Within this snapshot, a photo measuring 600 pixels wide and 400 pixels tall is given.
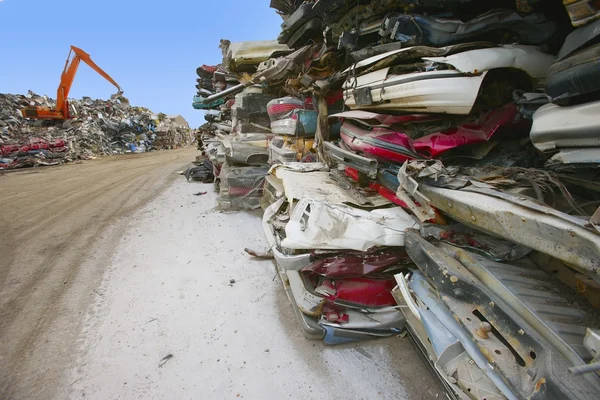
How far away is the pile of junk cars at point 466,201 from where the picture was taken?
1058 millimetres

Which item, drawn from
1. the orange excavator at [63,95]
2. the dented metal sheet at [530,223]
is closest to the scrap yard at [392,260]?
the dented metal sheet at [530,223]

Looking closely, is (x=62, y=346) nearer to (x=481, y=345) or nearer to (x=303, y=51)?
(x=481, y=345)

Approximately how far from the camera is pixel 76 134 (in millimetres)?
14445

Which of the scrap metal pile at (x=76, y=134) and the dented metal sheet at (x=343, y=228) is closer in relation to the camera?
the dented metal sheet at (x=343, y=228)

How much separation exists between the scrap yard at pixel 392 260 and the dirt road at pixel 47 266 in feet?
0.08

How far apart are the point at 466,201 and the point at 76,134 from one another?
18400mm

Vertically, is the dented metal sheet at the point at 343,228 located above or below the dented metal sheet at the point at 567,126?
below

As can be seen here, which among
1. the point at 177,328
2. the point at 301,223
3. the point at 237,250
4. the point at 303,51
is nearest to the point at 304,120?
the point at 303,51

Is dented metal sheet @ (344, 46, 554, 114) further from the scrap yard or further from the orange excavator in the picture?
the orange excavator

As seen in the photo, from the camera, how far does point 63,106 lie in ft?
49.7

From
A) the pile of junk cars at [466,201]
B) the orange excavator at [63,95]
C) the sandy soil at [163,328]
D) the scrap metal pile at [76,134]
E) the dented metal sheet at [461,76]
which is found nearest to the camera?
the pile of junk cars at [466,201]

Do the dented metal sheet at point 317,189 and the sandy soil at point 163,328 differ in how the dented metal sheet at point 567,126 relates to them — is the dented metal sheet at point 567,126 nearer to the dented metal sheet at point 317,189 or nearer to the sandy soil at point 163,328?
the dented metal sheet at point 317,189

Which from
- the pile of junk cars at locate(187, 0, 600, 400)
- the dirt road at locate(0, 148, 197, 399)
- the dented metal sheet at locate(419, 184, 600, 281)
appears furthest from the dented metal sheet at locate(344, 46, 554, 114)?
the dirt road at locate(0, 148, 197, 399)

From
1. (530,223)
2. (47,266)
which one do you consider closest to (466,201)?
(530,223)
